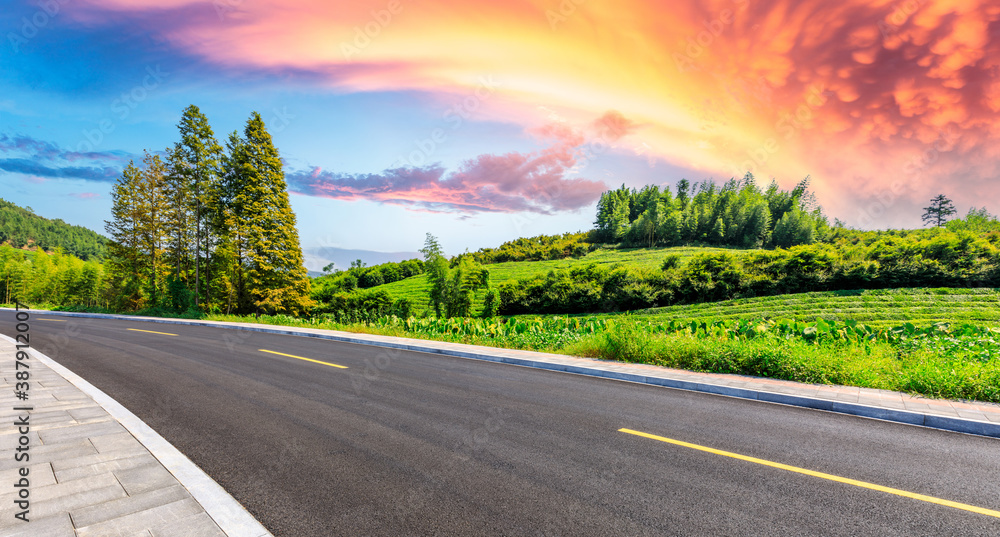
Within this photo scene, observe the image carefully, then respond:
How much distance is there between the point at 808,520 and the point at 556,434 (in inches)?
101

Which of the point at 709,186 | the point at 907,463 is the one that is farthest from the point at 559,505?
the point at 709,186

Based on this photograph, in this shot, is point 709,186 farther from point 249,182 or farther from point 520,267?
point 249,182

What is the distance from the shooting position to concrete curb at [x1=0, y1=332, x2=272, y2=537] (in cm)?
299

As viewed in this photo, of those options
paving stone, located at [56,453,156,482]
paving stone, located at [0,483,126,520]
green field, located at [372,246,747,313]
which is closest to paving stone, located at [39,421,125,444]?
paving stone, located at [56,453,156,482]

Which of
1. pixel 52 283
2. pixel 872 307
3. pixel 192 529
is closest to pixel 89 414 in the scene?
pixel 192 529

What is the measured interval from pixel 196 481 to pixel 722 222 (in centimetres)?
12186

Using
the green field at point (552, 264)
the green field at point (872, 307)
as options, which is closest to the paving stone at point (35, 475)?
the green field at point (872, 307)

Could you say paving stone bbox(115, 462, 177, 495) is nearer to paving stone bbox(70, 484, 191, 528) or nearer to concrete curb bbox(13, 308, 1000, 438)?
paving stone bbox(70, 484, 191, 528)

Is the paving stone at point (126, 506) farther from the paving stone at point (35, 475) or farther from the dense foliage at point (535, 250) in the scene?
the dense foliage at point (535, 250)

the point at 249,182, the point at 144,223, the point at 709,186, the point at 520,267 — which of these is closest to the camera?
the point at 249,182

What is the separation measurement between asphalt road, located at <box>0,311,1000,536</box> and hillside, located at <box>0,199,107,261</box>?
167862mm

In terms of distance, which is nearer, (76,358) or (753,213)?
(76,358)

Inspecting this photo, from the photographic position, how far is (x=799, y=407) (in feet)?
20.7

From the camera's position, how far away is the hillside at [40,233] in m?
134
